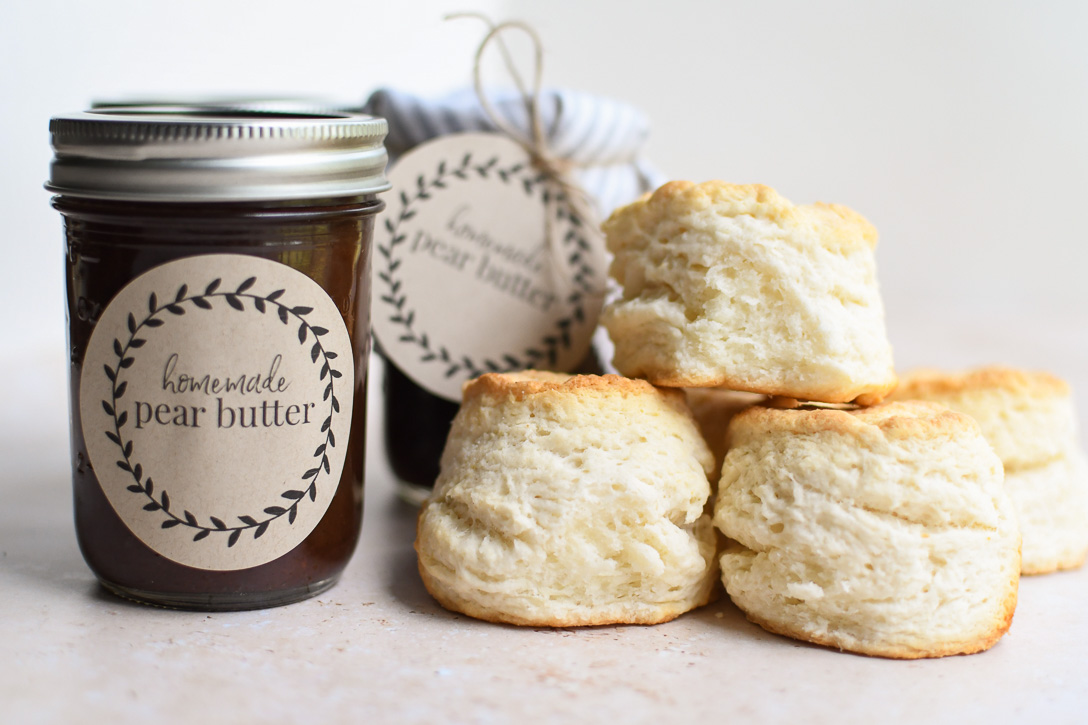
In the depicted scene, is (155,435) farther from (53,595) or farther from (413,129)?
(413,129)

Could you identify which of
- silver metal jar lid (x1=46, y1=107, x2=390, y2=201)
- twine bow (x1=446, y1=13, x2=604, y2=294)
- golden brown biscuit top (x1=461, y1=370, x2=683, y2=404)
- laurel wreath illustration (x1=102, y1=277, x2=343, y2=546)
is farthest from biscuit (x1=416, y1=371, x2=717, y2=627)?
twine bow (x1=446, y1=13, x2=604, y2=294)

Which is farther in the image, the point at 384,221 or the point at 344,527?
the point at 384,221

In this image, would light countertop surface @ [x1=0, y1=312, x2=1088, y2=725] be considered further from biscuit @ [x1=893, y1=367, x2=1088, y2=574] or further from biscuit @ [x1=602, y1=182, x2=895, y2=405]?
biscuit @ [x1=602, y1=182, x2=895, y2=405]

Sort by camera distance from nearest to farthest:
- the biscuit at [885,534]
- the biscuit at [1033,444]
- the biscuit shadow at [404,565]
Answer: the biscuit at [885,534], the biscuit shadow at [404,565], the biscuit at [1033,444]

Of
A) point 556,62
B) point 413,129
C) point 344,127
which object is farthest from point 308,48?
point 344,127

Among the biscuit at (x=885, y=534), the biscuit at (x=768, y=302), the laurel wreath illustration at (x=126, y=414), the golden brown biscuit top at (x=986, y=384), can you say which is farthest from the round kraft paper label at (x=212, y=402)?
the golden brown biscuit top at (x=986, y=384)

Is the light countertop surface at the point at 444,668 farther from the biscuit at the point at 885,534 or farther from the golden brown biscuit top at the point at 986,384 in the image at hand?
the golden brown biscuit top at the point at 986,384
